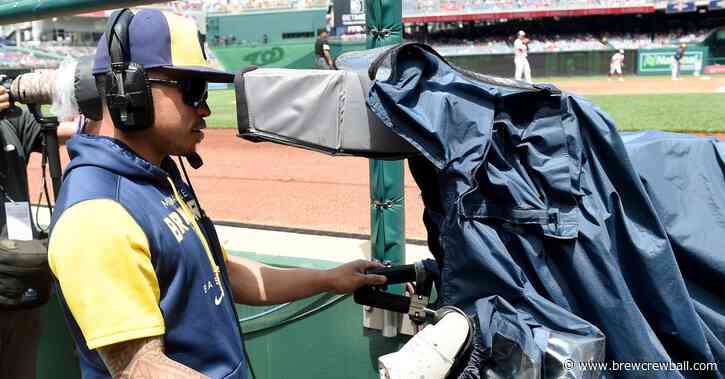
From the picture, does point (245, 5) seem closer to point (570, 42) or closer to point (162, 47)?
point (570, 42)

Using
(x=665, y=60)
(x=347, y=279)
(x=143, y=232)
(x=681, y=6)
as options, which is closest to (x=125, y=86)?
(x=143, y=232)

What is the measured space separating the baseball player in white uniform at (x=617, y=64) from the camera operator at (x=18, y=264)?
33.2m

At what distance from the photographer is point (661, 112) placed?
15.1 metres

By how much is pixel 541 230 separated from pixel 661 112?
15.0 m

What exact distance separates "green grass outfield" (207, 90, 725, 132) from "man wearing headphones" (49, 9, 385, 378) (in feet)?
36.3

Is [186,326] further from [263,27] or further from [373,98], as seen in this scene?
[263,27]

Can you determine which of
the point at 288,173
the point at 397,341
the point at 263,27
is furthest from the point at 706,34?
the point at 397,341

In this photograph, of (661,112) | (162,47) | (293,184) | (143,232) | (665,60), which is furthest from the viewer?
(665,60)

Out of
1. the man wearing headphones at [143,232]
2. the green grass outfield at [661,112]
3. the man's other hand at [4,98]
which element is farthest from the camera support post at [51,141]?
the green grass outfield at [661,112]

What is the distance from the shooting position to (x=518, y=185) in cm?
163

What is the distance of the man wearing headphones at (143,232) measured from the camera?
140 cm

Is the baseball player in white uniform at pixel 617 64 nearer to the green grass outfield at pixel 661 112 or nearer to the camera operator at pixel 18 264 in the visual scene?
the green grass outfield at pixel 661 112

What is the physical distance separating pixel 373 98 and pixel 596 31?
4275 centimetres

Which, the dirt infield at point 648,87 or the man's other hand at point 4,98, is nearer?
the man's other hand at point 4,98
